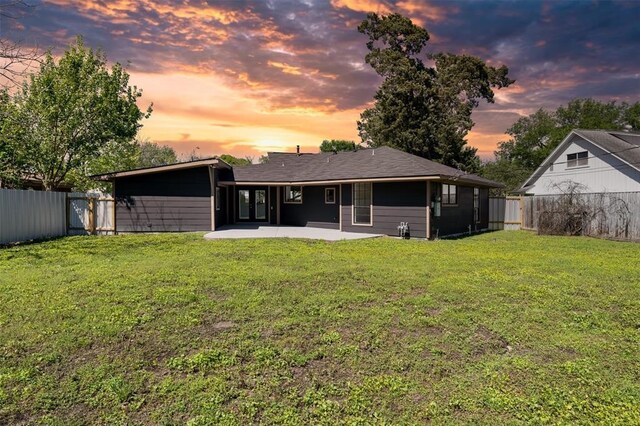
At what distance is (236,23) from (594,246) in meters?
14.3

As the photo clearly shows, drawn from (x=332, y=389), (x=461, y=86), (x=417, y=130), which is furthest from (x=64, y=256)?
(x=461, y=86)

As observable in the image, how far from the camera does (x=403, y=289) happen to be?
6348 mm

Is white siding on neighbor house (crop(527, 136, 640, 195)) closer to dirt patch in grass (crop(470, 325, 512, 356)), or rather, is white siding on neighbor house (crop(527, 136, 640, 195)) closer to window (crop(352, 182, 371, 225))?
window (crop(352, 182, 371, 225))

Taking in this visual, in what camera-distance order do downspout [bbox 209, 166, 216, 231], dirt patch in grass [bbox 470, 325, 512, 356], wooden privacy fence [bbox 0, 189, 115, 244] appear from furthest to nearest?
downspout [bbox 209, 166, 216, 231], wooden privacy fence [bbox 0, 189, 115, 244], dirt patch in grass [bbox 470, 325, 512, 356]

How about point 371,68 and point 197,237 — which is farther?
point 371,68

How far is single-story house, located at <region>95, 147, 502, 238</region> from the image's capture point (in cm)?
1463

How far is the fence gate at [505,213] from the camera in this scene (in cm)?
1930

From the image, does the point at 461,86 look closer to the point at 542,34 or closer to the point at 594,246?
the point at 542,34

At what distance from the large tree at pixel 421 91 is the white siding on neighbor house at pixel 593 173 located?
7747 mm

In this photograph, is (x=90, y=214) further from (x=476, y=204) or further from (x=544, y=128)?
(x=544, y=128)

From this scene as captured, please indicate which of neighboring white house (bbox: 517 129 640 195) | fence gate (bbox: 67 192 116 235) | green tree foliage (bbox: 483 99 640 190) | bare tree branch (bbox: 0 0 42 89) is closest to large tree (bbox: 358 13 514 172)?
neighboring white house (bbox: 517 129 640 195)

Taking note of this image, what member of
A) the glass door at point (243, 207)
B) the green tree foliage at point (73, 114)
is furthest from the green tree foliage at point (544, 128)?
the green tree foliage at point (73, 114)

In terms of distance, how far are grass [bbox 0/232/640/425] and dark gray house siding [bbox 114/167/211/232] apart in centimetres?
827

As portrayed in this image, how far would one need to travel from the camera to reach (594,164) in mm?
22625
